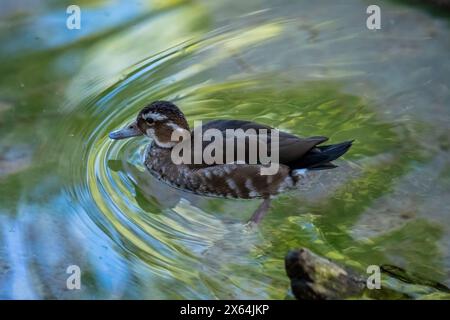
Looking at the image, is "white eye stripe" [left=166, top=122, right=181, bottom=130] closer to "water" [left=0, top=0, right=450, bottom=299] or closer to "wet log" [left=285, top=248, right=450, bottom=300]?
"water" [left=0, top=0, right=450, bottom=299]

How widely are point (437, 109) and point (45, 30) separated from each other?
3705 millimetres

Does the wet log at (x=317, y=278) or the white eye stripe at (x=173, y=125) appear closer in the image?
the wet log at (x=317, y=278)

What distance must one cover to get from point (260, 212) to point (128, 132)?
1337mm

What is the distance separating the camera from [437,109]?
262 inches

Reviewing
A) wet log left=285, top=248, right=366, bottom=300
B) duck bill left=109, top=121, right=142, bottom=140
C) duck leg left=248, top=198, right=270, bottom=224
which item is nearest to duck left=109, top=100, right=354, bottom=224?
duck leg left=248, top=198, right=270, bottom=224

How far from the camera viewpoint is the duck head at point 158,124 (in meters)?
6.20

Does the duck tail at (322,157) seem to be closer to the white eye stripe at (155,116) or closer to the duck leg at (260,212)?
the duck leg at (260,212)

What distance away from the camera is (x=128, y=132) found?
641 cm

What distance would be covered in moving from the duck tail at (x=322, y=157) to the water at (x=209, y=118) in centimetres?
16

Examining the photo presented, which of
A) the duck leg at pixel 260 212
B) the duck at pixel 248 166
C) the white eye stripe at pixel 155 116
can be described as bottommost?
the duck leg at pixel 260 212

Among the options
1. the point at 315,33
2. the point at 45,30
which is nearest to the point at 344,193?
the point at 315,33

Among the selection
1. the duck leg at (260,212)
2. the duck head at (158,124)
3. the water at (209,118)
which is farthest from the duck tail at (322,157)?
the duck head at (158,124)

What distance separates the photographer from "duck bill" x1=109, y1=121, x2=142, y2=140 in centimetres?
639

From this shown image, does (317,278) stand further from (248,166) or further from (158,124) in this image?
(158,124)
